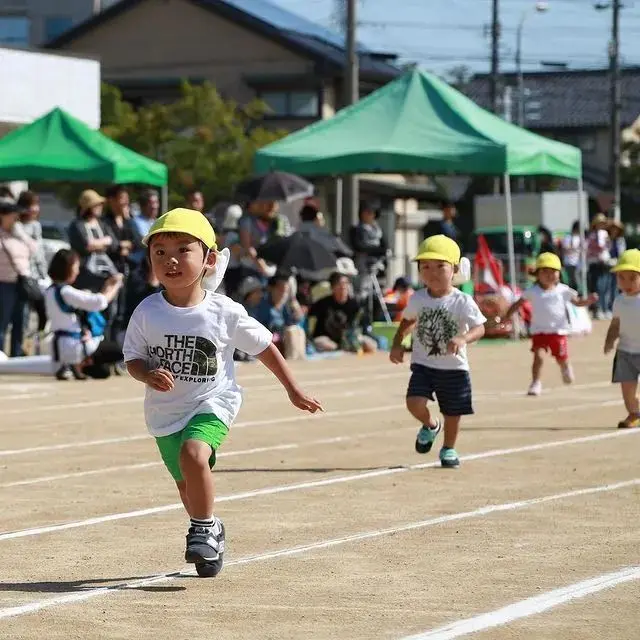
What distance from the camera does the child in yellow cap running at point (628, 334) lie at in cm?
1468

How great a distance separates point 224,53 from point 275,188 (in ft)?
138

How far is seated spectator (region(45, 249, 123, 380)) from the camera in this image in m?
19.4

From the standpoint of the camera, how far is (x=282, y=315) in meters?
23.0

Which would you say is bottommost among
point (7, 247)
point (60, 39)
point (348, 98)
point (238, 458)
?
point (238, 458)

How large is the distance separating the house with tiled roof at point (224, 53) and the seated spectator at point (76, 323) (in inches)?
1738

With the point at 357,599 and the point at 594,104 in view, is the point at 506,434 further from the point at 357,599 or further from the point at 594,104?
the point at 594,104

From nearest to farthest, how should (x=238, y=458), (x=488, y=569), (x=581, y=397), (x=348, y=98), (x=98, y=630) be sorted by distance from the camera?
(x=98, y=630) → (x=488, y=569) → (x=238, y=458) → (x=581, y=397) → (x=348, y=98)

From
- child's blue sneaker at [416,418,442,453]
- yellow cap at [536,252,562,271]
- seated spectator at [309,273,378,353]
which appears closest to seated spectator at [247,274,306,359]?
seated spectator at [309,273,378,353]

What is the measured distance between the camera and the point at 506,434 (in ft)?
47.3

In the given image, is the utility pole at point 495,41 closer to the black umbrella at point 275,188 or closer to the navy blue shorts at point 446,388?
the black umbrella at point 275,188

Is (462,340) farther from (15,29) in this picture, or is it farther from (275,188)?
(15,29)

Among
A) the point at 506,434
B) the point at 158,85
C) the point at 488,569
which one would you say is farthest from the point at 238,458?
the point at 158,85

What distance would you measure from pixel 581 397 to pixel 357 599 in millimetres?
11097

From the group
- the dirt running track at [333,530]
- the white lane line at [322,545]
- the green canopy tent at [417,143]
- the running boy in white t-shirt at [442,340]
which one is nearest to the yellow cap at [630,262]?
the dirt running track at [333,530]
